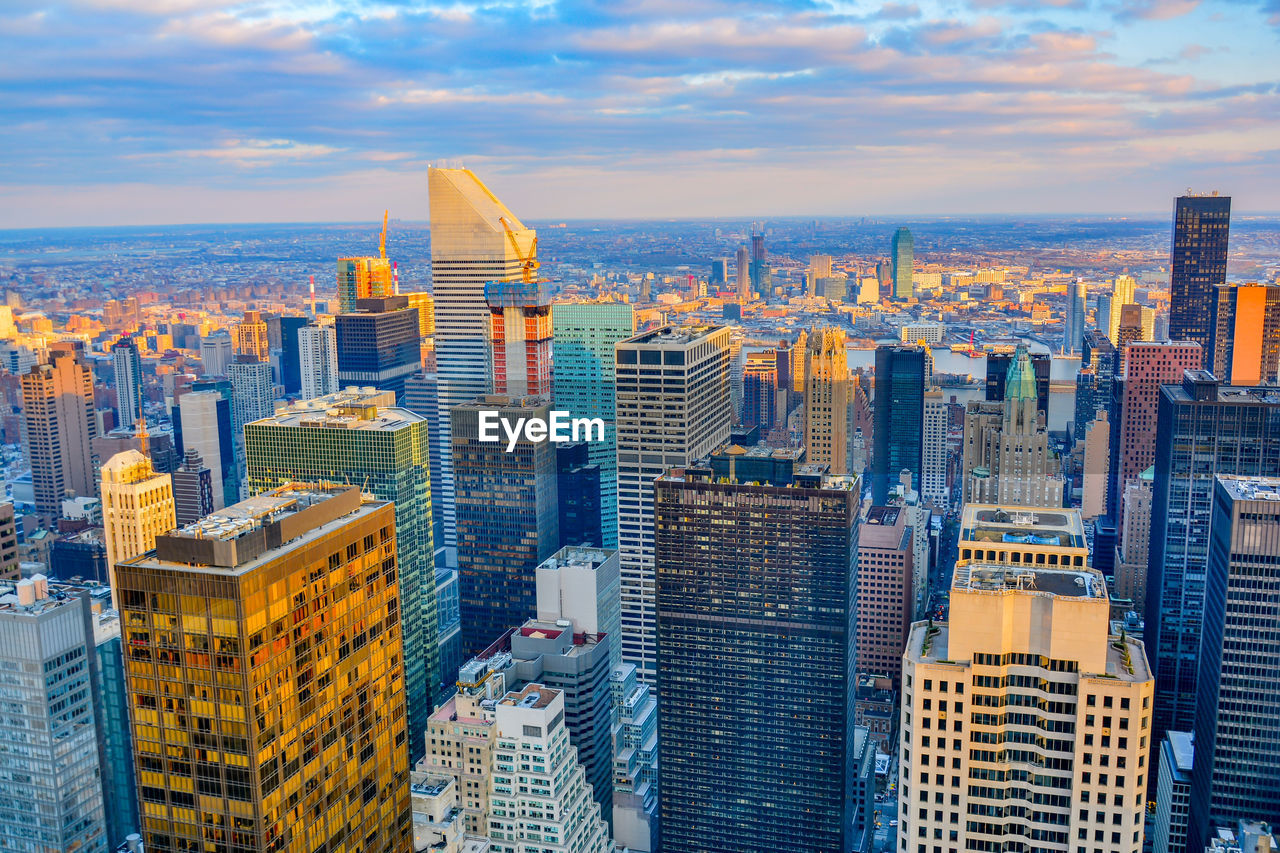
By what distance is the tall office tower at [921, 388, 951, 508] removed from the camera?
5600cm

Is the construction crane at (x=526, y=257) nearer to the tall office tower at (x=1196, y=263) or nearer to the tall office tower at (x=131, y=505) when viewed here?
the tall office tower at (x=131, y=505)

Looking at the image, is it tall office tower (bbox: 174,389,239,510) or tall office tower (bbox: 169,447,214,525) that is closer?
tall office tower (bbox: 169,447,214,525)

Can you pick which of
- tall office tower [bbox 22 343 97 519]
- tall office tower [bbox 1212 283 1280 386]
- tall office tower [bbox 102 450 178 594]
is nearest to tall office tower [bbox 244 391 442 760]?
tall office tower [bbox 102 450 178 594]

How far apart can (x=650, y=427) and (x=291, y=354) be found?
A: 34.2 metres

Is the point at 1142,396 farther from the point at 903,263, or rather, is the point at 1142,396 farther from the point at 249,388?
the point at 249,388

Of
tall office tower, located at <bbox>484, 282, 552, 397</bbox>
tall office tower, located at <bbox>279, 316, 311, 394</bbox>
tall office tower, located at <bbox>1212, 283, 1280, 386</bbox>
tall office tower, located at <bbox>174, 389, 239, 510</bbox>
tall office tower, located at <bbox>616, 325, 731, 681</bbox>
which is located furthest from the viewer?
tall office tower, located at <bbox>279, 316, 311, 394</bbox>

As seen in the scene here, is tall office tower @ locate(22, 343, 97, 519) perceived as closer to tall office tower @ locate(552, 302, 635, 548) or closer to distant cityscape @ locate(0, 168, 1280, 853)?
distant cityscape @ locate(0, 168, 1280, 853)

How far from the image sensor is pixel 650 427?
49.5m

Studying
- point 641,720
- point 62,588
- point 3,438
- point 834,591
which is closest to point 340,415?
point 62,588

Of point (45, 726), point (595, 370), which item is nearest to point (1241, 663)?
point (45, 726)

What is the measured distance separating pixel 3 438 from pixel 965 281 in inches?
1971

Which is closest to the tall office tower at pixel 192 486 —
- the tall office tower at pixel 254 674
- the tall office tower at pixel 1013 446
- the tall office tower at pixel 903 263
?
the tall office tower at pixel 903 263

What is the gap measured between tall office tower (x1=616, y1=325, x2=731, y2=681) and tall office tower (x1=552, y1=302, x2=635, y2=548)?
4331 millimetres

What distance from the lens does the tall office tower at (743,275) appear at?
4816 cm
